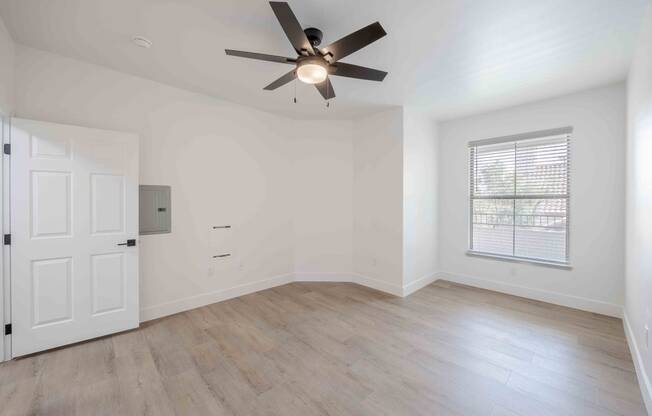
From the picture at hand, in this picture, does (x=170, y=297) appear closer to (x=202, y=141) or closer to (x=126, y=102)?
(x=202, y=141)

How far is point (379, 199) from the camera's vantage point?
13.9ft

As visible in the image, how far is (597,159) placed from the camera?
3326 millimetres

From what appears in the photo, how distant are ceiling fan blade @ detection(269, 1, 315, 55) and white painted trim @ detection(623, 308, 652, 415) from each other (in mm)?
3332

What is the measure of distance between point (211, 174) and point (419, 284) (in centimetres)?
360

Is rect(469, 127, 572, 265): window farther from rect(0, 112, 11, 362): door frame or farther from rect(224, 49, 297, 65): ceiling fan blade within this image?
rect(0, 112, 11, 362): door frame

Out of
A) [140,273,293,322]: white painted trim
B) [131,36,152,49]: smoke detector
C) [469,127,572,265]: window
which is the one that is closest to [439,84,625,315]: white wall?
[469,127,572,265]: window

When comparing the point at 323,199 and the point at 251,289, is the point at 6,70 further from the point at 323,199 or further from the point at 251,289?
the point at 323,199

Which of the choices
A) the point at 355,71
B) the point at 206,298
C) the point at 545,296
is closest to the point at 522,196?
the point at 545,296

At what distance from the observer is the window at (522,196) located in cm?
364

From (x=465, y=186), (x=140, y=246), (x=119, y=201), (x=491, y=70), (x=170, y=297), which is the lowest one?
(x=170, y=297)

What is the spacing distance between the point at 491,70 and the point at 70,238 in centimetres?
465

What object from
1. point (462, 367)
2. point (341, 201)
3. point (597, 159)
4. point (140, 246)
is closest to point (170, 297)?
point (140, 246)

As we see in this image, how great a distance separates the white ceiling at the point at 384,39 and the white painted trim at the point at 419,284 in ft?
9.12

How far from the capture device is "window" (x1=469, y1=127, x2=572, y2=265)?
3.64m
